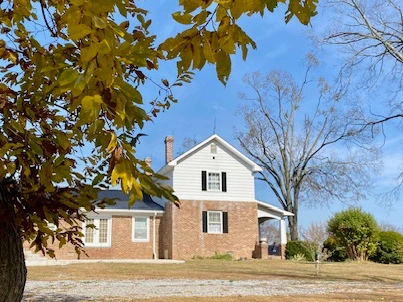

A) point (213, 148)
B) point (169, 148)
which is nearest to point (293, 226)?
point (213, 148)

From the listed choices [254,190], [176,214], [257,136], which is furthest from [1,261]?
[257,136]

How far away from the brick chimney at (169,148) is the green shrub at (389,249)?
13.1 metres

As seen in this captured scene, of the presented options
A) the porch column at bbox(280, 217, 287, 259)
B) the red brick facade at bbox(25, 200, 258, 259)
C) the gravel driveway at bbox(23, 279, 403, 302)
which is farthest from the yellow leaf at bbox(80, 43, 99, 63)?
the porch column at bbox(280, 217, 287, 259)

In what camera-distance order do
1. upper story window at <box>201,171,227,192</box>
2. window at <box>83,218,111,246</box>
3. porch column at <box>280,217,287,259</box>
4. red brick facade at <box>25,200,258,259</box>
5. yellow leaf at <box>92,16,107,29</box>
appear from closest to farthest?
yellow leaf at <box>92,16,107,29</box> → window at <box>83,218,111,246</box> → red brick facade at <box>25,200,258,259</box> → upper story window at <box>201,171,227,192</box> → porch column at <box>280,217,287,259</box>

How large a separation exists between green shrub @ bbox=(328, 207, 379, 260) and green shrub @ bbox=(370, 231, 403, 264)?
581 mm

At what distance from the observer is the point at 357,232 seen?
25.4m

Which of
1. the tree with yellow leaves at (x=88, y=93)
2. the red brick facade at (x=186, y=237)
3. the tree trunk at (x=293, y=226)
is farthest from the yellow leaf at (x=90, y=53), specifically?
the tree trunk at (x=293, y=226)

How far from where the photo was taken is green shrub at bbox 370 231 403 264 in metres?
25.8

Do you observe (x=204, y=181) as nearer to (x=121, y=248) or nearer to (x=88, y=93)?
(x=121, y=248)

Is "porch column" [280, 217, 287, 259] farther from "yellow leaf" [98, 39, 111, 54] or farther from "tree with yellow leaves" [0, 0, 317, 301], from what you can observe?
"yellow leaf" [98, 39, 111, 54]

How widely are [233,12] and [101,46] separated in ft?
1.11

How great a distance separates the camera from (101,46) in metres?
1.09

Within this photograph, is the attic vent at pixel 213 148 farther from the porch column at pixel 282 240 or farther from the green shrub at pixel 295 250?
the green shrub at pixel 295 250

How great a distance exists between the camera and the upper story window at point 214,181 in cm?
2677
